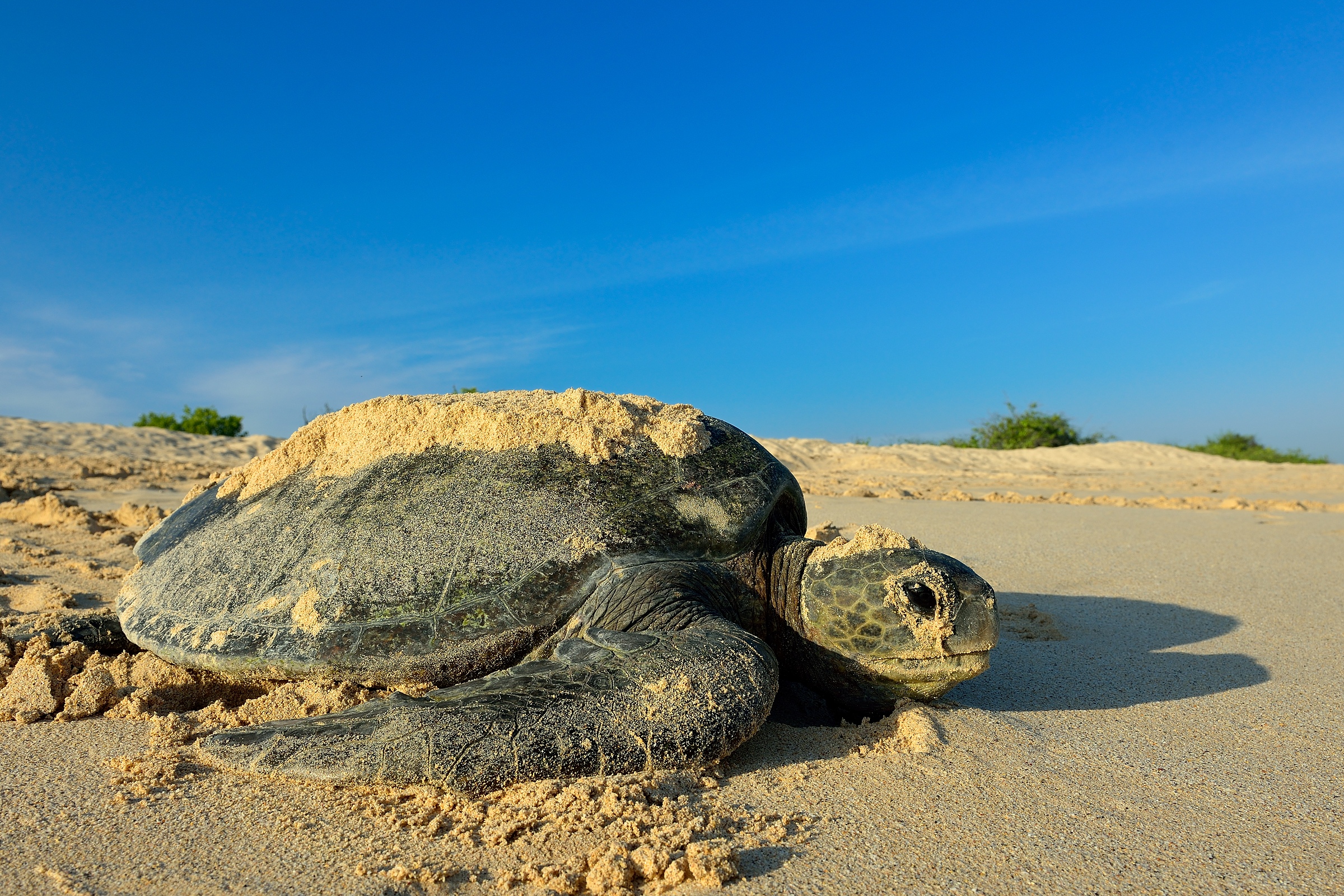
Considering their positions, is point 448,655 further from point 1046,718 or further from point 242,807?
point 1046,718

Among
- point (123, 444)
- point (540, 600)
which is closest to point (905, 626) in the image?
point (540, 600)

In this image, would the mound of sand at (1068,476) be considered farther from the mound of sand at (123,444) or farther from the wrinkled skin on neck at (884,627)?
the mound of sand at (123,444)

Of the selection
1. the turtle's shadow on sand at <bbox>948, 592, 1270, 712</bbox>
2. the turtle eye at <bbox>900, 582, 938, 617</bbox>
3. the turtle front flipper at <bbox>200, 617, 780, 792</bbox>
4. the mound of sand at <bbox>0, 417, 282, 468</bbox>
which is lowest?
the turtle's shadow on sand at <bbox>948, 592, 1270, 712</bbox>

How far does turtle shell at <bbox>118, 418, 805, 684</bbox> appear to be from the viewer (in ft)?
8.59

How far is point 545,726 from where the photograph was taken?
2.00 m

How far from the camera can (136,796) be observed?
1.95 meters

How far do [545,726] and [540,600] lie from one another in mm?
682

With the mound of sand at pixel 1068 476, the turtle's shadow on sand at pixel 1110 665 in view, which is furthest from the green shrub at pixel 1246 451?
the turtle's shadow on sand at pixel 1110 665

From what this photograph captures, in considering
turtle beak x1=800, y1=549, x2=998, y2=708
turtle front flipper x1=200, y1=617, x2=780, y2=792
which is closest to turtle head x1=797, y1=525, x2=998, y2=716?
turtle beak x1=800, y1=549, x2=998, y2=708

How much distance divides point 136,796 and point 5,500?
8.93 meters

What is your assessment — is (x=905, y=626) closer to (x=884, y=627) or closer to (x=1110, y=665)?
(x=884, y=627)

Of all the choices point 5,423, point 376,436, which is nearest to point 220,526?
point 376,436

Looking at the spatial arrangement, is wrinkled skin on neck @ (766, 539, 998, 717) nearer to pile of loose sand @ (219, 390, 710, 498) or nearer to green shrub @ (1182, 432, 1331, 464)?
pile of loose sand @ (219, 390, 710, 498)

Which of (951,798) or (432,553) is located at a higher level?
(432,553)
